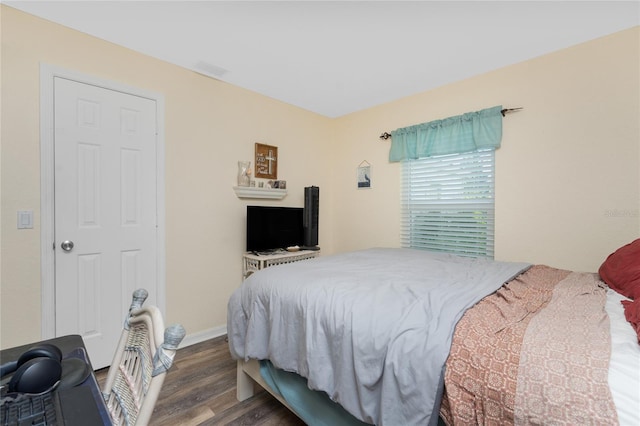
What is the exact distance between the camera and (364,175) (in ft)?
11.9

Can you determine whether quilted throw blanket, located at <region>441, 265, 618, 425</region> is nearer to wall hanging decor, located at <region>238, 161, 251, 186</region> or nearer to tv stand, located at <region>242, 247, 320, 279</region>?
tv stand, located at <region>242, 247, 320, 279</region>

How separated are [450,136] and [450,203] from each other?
0.67 meters

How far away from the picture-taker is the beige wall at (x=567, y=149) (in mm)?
2043

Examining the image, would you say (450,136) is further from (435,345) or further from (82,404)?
(82,404)

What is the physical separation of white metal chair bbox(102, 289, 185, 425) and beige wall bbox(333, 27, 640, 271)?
9.03 feet

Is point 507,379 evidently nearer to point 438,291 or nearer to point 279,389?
point 438,291

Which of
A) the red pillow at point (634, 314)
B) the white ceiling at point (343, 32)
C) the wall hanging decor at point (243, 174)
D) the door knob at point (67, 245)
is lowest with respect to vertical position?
the red pillow at point (634, 314)

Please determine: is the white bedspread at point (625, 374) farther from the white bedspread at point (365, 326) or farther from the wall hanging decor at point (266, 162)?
the wall hanging decor at point (266, 162)

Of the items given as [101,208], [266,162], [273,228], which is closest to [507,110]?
[266,162]

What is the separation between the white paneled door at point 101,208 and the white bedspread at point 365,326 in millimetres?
1219

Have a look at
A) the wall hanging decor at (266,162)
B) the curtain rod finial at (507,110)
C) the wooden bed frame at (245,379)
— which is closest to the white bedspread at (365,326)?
the wooden bed frame at (245,379)

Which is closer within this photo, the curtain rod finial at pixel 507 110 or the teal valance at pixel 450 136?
the curtain rod finial at pixel 507 110

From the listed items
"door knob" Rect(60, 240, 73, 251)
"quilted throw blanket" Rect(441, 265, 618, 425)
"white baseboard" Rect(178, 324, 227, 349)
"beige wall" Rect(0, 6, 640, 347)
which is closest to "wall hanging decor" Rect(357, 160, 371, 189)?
"beige wall" Rect(0, 6, 640, 347)

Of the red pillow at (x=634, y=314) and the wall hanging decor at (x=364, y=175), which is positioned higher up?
the wall hanging decor at (x=364, y=175)
